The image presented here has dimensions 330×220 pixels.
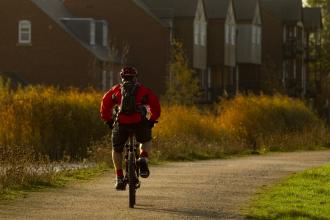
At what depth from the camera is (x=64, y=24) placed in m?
61.0

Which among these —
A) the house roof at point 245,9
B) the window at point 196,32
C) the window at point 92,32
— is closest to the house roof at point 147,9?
the window at point 196,32

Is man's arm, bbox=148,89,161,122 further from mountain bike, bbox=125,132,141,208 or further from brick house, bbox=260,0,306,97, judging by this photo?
brick house, bbox=260,0,306,97

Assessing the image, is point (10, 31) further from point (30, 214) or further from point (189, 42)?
point (30, 214)

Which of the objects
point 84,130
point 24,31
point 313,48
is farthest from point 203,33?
point 84,130

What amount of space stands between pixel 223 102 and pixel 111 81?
18.9m

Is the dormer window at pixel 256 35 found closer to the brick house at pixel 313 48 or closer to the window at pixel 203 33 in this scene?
the window at pixel 203 33

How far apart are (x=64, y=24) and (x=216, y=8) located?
15.1m

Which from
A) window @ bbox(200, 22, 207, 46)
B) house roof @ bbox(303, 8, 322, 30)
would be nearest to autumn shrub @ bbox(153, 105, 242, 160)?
window @ bbox(200, 22, 207, 46)

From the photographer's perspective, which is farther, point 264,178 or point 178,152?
point 178,152

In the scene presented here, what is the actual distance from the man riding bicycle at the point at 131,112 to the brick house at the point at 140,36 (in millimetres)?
47811

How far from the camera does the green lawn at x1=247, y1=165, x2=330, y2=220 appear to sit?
14.3m

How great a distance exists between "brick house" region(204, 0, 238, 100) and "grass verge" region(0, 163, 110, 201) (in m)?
47.8

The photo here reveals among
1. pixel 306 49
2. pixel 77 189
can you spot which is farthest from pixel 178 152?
pixel 306 49

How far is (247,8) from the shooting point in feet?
260
